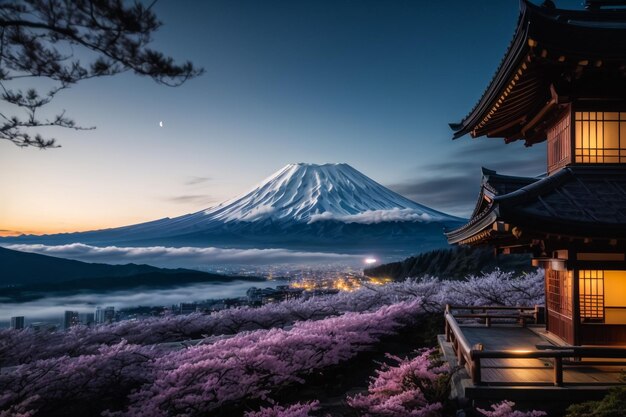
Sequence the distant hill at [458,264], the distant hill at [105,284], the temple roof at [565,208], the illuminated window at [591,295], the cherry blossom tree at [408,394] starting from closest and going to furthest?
the cherry blossom tree at [408,394]
the temple roof at [565,208]
the illuminated window at [591,295]
the distant hill at [458,264]
the distant hill at [105,284]

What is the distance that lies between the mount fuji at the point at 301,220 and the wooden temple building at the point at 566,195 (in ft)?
236

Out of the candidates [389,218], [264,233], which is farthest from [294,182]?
[389,218]

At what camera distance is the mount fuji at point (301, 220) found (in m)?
87.5

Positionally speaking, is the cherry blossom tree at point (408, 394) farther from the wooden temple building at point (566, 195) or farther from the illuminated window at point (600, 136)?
the illuminated window at point (600, 136)

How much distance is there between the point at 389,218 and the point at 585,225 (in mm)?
140377

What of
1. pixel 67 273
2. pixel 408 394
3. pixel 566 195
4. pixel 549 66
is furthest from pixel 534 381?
pixel 67 273

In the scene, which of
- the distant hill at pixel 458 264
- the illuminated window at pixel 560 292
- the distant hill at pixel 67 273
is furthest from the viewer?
the distant hill at pixel 67 273

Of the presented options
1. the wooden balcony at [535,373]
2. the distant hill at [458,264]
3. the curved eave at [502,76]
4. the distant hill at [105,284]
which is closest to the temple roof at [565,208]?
the wooden balcony at [535,373]

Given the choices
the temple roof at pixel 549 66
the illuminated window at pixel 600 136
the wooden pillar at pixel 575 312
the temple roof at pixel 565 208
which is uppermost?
the temple roof at pixel 549 66

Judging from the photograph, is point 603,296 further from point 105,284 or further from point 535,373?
point 105,284

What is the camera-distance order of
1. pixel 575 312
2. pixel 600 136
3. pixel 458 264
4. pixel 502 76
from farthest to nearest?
1. pixel 458 264
2. pixel 600 136
3. pixel 575 312
4. pixel 502 76

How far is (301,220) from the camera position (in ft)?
362

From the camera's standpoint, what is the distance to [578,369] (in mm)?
7477

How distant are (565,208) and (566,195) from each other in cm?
46
